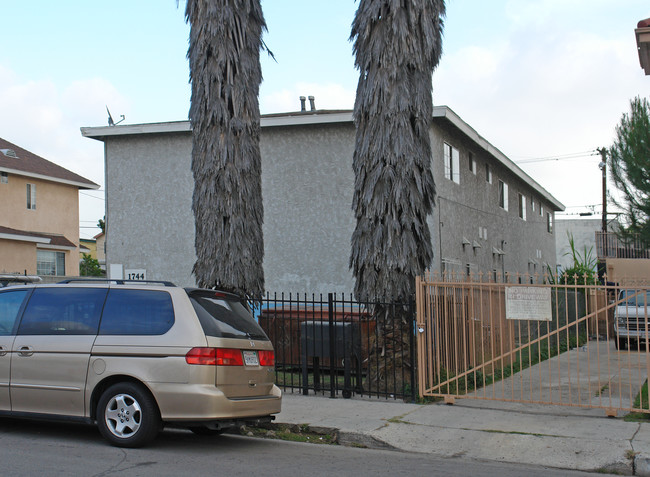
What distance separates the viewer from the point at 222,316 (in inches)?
310

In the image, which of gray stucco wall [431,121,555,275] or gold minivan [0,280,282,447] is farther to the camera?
gray stucco wall [431,121,555,275]

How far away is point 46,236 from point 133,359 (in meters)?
29.8

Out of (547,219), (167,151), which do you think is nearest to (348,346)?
(167,151)

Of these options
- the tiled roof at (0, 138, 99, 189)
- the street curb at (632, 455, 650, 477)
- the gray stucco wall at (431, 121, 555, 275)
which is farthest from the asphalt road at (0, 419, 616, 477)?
the tiled roof at (0, 138, 99, 189)

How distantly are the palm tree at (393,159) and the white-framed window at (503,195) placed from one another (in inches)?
655

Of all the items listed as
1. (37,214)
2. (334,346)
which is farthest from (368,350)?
(37,214)

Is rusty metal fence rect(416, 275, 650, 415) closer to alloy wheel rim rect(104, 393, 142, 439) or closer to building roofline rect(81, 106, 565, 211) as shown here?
alloy wheel rim rect(104, 393, 142, 439)

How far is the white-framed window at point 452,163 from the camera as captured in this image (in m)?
21.3

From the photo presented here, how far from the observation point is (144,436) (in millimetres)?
7344

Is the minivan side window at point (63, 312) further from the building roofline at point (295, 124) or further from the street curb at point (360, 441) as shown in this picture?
the building roofline at point (295, 124)

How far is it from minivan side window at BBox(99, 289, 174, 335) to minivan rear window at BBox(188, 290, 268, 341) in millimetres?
312

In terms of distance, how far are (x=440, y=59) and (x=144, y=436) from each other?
7809 mm

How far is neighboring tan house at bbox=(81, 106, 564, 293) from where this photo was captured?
20391 mm

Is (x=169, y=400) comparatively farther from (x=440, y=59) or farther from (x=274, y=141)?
(x=274, y=141)
